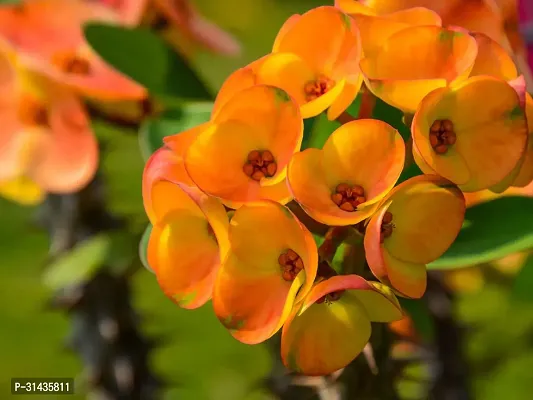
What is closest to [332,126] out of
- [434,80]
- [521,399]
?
[434,80]

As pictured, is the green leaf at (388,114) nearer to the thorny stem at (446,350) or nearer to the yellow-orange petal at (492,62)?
the yellow-orange petal at (492,62)

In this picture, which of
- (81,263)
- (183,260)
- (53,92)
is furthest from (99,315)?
(183,260)

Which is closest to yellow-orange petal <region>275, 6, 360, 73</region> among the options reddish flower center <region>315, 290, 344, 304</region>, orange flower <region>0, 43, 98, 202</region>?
reddish flower center <region>315, 290, 344, 304</region>

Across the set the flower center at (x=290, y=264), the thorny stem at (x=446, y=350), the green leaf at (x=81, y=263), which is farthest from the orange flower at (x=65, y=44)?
the thorny stem at (x=446, y=350)

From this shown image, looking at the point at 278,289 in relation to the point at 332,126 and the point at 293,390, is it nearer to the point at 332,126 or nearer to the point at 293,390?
the point at 332,126

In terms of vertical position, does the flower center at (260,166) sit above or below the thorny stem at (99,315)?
above

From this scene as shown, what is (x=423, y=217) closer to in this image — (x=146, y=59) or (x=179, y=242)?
(x=179, y=242)
